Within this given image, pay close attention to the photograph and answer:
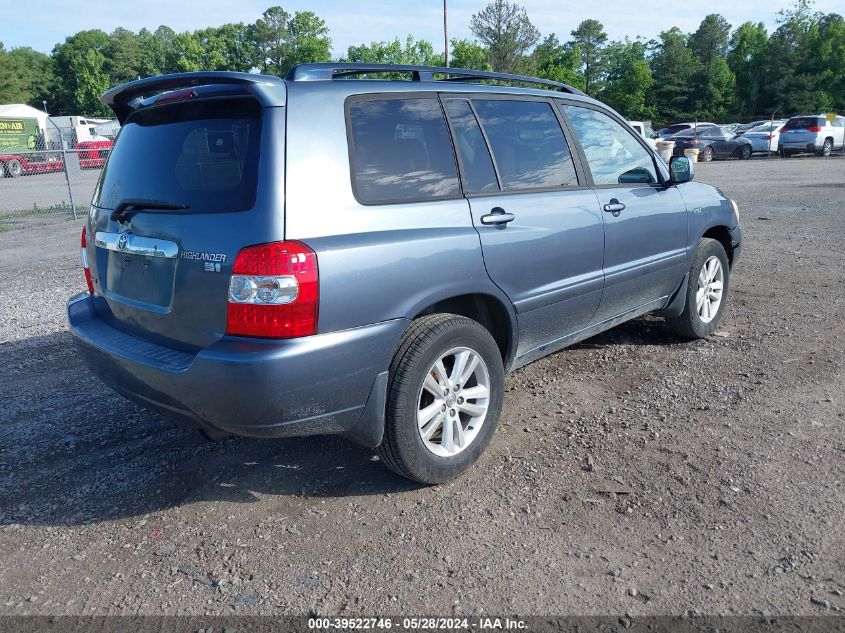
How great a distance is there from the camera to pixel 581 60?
84.4 metres

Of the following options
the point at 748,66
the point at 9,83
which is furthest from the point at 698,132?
the point at 9,83

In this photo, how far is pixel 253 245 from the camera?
2664 mm

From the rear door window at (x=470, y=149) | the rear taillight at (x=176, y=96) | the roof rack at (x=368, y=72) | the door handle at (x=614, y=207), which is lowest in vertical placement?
the door handle at (x=614, y=207)

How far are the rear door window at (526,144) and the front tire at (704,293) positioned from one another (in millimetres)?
1654

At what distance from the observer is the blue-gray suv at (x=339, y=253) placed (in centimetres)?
271

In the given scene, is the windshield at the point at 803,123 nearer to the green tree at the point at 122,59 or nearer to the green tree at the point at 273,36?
the green tree at the point at 273,36

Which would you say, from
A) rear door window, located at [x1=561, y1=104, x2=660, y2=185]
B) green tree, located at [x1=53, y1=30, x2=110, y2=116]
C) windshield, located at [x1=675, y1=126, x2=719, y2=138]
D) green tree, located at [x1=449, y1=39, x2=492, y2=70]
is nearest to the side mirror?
rear door window, located at [x1=561, y1=104, x2=660, y2=185]

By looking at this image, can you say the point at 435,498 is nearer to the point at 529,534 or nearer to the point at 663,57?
the point at 529,534

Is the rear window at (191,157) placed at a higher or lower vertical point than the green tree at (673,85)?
lower

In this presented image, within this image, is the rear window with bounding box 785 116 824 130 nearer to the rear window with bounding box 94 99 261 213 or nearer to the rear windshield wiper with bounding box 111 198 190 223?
the rear window with bounding box 94 99 261 213

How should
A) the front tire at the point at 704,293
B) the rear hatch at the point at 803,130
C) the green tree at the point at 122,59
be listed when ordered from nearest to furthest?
the front tire at the point at 704,293
the rear hatch at the point at 803,130
the green tree at the point at 122,59

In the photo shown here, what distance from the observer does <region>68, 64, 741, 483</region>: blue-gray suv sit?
271cm

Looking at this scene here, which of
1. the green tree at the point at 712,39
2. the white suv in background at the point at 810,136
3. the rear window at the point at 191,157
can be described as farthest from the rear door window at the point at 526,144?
the green tree at the point at 712,39

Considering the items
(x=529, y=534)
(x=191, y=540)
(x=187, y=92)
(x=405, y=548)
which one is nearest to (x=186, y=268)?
(x=187, y=92)
